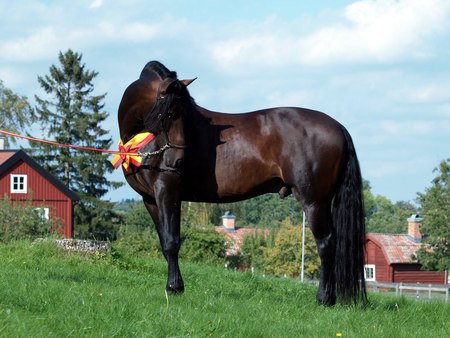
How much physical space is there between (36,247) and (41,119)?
53.6m

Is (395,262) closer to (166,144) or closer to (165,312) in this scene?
(166,144)

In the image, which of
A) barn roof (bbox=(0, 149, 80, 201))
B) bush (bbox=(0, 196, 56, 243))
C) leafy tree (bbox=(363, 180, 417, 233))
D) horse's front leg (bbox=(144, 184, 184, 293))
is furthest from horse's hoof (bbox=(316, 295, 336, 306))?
leafy tree (bbox=(363, 180, 417, 233))

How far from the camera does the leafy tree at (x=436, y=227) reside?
58281 millimetres

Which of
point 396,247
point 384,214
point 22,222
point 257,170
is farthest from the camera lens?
point 384,214

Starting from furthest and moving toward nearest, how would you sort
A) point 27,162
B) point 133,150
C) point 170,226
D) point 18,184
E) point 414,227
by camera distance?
point 414,227, point 18,184, point 27,162, point 133,150, point 170,226

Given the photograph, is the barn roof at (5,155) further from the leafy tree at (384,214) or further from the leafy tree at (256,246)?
the leafy tree at (384,214)

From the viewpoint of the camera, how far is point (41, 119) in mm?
64875

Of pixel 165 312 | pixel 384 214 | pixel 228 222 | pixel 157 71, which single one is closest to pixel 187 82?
pixel 157 71

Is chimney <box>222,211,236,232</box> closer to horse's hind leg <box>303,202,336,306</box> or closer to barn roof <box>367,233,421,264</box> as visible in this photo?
barn roof <box>367,233,421,264</box>

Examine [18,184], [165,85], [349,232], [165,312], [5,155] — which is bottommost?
[165,312]

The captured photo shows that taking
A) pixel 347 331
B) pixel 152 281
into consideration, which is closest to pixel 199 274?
pixel 152 281

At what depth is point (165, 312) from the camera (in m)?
6.78

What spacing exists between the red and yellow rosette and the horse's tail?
236 centimetres

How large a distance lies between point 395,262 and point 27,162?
32.6 meters
